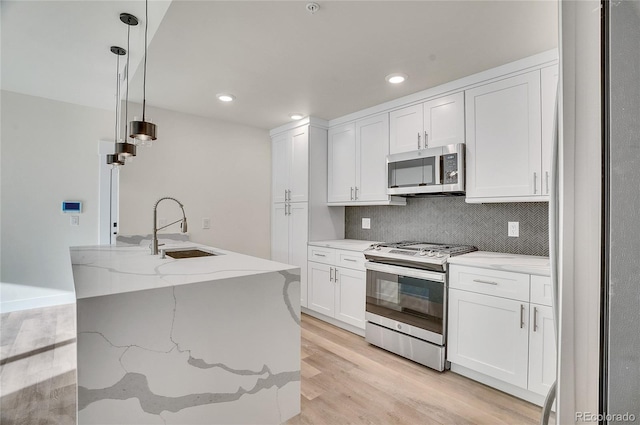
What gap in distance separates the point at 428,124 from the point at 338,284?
183 centimetres

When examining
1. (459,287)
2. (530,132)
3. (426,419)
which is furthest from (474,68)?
(426,419)

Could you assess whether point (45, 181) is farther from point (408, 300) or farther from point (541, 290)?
point (541, 290)

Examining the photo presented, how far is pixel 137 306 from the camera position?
114cm

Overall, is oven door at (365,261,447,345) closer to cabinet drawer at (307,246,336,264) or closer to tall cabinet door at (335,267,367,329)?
tall cabinet door at (335,267,367,329)

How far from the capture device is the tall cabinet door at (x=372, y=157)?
3.22 meters

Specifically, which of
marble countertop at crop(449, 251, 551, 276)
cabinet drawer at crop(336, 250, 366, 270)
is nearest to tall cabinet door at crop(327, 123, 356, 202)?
cabinet drawer at crop(336, 250, 366, 270)

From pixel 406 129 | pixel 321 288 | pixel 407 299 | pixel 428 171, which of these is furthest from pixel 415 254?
pixel 321 288

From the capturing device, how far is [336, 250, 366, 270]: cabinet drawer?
3100 mm

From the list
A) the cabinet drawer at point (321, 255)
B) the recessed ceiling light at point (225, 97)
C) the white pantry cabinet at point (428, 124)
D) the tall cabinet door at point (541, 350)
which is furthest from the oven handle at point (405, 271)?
the recessed ceiling light at point (225, 97)

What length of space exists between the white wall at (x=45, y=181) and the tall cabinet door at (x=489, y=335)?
4.17 meters

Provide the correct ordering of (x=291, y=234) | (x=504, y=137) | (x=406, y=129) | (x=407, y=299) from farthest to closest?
1. (x=291, y=234)
2. (x=406, y=129)
3. (x=407, y=299)
4. (x=504, y=137)

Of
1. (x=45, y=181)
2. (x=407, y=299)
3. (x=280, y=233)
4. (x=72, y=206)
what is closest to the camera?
(x=407, y=299)

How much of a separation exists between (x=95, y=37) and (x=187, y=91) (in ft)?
2.65

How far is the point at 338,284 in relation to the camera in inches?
131
